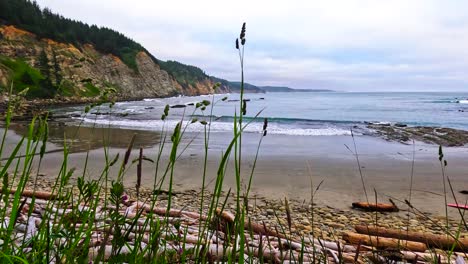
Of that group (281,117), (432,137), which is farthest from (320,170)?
(281,117)

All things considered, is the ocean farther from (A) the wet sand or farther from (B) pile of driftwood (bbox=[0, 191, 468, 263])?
(A) the wet sand

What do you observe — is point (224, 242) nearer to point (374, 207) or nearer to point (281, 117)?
point (374, 207)

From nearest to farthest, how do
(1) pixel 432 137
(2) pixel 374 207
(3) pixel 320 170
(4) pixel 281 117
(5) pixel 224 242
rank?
(5) pixel 224 242
(2) pixel 374 207
(3) pixel 320 170
(1) pixel 432 137
(4) pixel 281 117

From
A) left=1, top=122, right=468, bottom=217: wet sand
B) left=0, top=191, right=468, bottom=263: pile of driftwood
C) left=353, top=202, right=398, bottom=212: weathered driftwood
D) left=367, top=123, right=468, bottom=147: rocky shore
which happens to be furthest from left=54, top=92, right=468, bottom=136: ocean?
left=367, top=123, right=468, bottom=147: rocky shore

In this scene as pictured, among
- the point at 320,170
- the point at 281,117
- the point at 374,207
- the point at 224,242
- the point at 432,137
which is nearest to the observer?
the point at 224,242

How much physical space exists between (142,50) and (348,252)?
3133 inches

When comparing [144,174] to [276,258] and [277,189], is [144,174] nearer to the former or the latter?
[277,189]

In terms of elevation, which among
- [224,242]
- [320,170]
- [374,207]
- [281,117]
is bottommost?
[281,117]

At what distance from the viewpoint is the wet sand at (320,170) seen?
6.20 metres

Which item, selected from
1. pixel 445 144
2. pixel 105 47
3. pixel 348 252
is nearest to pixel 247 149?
pixel 445 144

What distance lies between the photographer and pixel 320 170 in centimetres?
836

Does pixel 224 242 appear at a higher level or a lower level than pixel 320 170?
higher

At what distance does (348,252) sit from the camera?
2.40 meters

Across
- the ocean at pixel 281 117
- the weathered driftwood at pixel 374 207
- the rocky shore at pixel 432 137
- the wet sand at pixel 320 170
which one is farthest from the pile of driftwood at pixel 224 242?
the rocky shore at pixel 432 137
